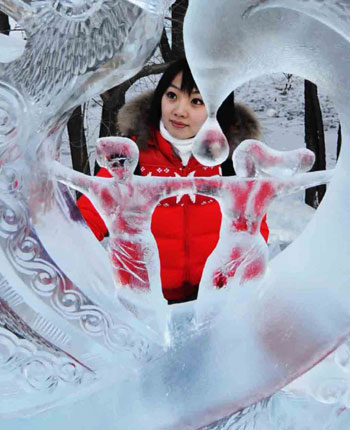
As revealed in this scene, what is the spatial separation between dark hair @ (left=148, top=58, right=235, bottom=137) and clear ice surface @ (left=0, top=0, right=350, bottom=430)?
0.39 metres

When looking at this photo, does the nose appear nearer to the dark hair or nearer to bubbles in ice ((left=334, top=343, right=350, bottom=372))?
the dark hair

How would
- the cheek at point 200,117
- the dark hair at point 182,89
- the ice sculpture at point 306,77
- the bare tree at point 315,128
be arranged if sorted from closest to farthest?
1. the ice sculpture at point 306,77
2. the cheek at point 200,117
3. the dark hair at point 182,89
4. the bare tree at point 315,128

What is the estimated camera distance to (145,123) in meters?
1.37

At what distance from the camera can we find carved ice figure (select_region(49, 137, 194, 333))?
2.45 feet

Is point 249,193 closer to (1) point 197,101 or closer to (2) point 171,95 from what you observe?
(1) point 197,101

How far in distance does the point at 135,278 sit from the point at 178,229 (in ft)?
1.82

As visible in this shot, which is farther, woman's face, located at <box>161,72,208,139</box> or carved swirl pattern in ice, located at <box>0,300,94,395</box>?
woman's face, located at <box>161,72,208,139</box>

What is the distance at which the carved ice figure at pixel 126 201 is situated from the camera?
748 millimetres

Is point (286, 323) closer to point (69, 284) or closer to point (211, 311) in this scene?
point (211, 311)

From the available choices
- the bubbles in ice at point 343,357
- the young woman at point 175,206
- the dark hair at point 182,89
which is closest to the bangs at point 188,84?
the dark hair at point 182,89

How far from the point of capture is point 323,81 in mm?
734

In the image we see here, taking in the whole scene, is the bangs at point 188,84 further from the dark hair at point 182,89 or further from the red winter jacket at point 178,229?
the red winter jacket at point 178,229

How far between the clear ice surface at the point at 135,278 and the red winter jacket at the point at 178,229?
474mm

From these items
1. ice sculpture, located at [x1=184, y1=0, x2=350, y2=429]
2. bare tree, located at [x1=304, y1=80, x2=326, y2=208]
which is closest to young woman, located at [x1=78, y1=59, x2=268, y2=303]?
ice sculpture, located at [x1=184, y1=0, x2=350, y2=429]
